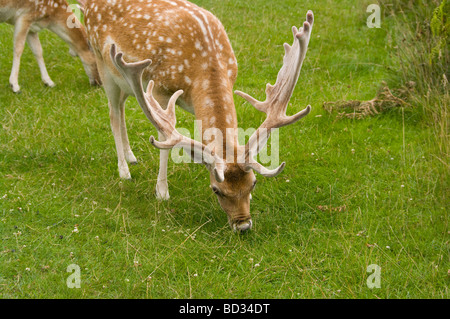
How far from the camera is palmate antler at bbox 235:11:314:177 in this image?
4.66 metres

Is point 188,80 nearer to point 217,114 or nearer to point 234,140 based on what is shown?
point 217,114

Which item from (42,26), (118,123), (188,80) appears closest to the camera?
(188,80)

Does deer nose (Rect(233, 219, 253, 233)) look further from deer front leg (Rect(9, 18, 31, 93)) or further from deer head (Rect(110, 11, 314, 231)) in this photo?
deer front leg (Rect(9, 18, 31, 93))

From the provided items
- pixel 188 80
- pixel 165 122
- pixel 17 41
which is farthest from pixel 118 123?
pixel 17 41

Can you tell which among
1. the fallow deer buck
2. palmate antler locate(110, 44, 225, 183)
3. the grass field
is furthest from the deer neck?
the grass field

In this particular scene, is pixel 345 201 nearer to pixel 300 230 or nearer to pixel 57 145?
pixel 300 230

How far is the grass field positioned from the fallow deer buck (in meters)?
0.36

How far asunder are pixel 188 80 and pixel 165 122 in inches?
23.0

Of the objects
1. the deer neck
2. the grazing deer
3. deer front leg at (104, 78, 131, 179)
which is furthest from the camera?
the grazing deer

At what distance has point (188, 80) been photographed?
206 inches

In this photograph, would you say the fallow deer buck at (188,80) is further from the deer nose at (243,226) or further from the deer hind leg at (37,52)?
the deer hind leg at (37,52)

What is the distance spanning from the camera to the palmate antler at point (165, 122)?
4574mm

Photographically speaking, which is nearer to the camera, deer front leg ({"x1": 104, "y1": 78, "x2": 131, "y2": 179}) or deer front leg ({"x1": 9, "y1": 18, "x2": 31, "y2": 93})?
deer front leg ({"x1": 104, "y1": 78, "x2": 131, "y2": 179})

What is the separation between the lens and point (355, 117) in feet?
23.0
